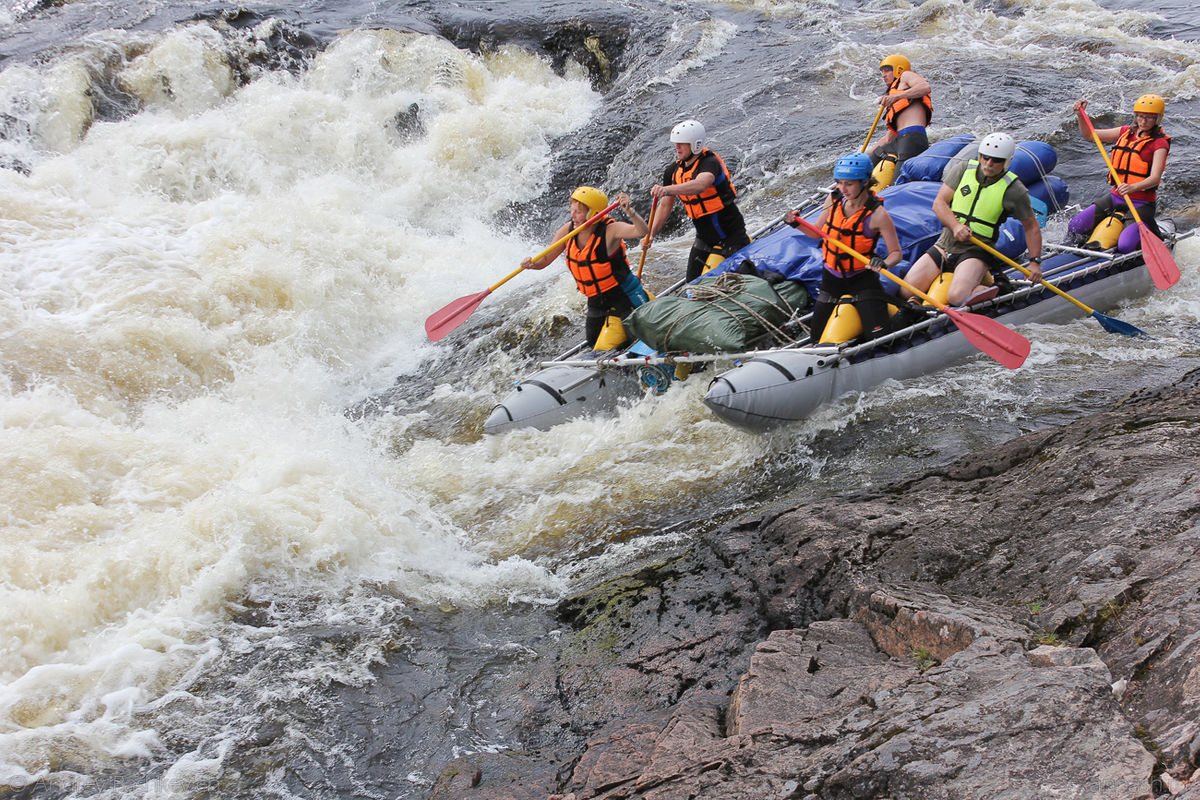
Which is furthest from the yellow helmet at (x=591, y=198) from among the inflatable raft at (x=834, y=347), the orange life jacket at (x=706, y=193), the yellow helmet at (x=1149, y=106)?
the yellow helmet at (x=1149, y=106)

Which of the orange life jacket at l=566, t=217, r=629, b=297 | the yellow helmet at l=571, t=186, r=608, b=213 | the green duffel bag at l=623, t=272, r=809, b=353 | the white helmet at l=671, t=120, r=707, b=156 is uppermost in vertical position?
the white helmet at l=671, t=120, r=707, b=156

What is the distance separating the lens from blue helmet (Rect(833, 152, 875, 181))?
533 centimetres

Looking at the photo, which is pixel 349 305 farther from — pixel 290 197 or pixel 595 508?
pixel 595 508

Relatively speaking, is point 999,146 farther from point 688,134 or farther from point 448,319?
point 448,319

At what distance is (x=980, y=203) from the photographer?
19.2 ft

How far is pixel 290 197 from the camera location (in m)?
10.9

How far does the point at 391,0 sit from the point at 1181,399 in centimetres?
1420

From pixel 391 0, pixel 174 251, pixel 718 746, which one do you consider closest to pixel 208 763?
pixel 718 746

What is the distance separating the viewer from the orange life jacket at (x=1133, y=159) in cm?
710

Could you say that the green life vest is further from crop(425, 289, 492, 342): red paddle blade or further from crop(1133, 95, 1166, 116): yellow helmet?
crop(425, 289, 492, 342): red paddle blade

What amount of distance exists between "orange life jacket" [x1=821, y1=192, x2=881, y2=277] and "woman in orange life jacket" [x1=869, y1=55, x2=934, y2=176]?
2.84 m

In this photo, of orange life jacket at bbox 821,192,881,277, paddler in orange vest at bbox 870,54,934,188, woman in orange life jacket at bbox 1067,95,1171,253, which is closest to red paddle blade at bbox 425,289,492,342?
orange life jacket at bbox 821,192,881,277

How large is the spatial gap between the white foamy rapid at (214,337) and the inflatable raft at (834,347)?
3.69 ft

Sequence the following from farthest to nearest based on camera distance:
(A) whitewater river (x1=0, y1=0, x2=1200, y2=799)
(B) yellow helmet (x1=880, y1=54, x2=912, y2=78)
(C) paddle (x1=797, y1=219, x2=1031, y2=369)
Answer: (B) yellow helmet (x1=880, y1=54, x2=912, y2=78) → (C) paddle (x1=797, y1=219, x2=1031, y2=369) → (A) whitewater river (x1=0, y1=0, x2=1200, y2=799)
